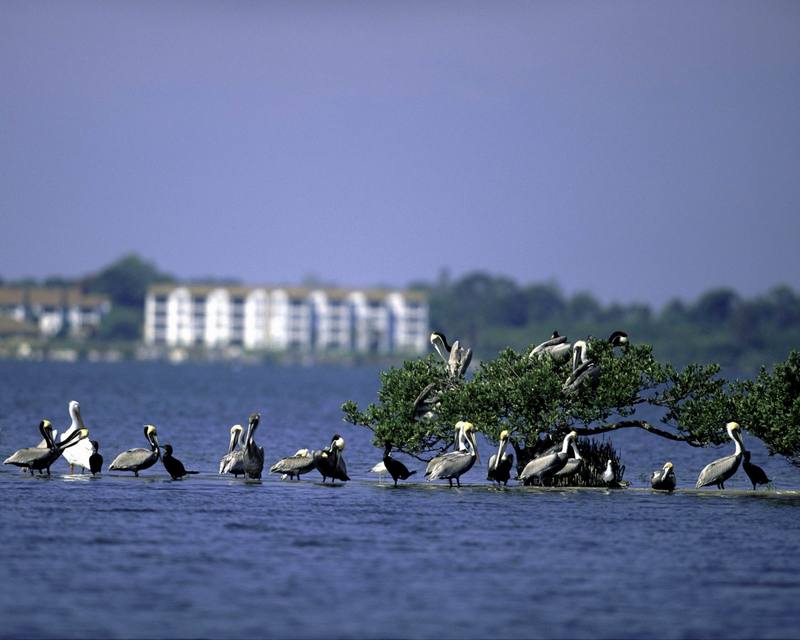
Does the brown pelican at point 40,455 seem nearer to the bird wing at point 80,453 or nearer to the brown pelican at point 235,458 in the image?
the bird wing at point 80,453

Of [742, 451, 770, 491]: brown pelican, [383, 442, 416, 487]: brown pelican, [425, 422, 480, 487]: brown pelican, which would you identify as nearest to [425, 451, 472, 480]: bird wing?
[425, 422, 480, 487]: brown pelican

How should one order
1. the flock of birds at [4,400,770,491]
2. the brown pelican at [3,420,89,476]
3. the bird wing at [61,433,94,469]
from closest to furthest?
the flock of birds at [4,400,770,491] < the brown pelican at [3,420,89,476] < the bird wing at [61,433,94,469]

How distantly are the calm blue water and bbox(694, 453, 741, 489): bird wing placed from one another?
38cm

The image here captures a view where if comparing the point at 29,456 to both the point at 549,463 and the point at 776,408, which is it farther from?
the point at 776,408

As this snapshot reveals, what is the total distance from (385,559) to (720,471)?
13.2 meters

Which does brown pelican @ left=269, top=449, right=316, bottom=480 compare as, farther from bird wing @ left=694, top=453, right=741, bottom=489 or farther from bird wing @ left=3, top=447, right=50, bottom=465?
bird wing @ left=694, top=453, right=741, bottom=489

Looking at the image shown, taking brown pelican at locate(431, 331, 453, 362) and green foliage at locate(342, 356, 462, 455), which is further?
brown pelican at locate(431, 331, 453, 362)

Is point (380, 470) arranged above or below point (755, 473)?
below

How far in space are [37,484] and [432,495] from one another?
30.2 feet

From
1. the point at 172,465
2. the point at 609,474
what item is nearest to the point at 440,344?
the point at 609,474

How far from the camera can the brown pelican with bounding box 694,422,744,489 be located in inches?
1483

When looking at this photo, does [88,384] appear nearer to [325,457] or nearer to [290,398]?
[290,398]

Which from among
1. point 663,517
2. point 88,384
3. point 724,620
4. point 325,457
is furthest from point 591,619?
point 88,384

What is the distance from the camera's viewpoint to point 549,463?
3706 centimetres
